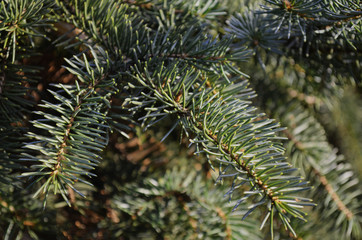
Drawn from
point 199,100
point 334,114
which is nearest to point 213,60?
point 199,100

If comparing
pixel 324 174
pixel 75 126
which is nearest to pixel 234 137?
pixel 75 126

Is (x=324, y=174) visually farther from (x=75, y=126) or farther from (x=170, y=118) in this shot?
(x=75, y=126)

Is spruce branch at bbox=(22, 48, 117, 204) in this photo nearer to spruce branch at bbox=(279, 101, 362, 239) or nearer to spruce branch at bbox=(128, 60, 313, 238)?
spruce branch at bbox=(128, 60, 313, 238)

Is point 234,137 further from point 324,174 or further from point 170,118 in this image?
point 324,174

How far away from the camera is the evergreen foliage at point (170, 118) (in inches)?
11.5

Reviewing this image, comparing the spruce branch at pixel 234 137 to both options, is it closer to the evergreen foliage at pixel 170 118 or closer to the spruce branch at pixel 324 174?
the evergreen foliage at pixel 170 118

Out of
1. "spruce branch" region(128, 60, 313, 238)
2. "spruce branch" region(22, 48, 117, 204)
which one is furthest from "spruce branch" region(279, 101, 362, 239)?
"spruce branch" region(22, 48, 117, 204)

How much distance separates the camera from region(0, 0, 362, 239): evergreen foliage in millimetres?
291

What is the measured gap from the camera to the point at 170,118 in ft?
1.36

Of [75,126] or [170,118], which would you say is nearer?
[75,126]

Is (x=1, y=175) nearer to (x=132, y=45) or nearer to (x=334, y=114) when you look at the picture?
(x=132, y=45)

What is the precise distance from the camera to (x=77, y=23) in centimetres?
Answer: 35

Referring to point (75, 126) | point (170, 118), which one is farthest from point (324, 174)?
point (75, 126)

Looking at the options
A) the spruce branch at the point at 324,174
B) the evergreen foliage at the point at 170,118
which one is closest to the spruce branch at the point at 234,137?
the evergreen foliage at the point at 170,118
